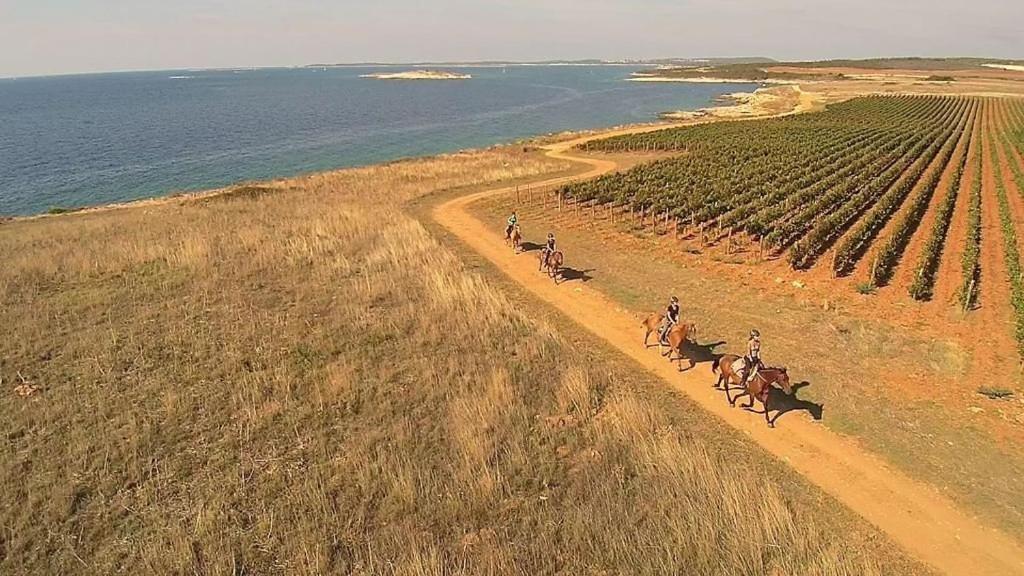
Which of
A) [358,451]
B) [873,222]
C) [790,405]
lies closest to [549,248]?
[790,405]

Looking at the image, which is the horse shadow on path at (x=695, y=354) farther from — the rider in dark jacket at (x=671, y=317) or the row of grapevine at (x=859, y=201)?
the row of grapevine at (x=859, y=201)

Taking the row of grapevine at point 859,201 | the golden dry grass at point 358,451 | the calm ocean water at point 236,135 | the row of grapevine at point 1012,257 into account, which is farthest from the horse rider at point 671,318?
the calm ocean water at point 236,135

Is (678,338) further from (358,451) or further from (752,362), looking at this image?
(358,451)

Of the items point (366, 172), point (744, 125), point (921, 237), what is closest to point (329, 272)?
point (921, 237)

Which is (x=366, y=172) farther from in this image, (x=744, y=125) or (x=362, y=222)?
(x=744, y=125)

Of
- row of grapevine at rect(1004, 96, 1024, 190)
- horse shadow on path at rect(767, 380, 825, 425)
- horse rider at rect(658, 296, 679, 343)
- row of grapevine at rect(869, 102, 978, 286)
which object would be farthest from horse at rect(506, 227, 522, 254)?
row of grapevine at rect(1004, 96, 1024, 190)

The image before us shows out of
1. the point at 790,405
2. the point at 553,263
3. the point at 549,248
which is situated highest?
the point at 549,248
